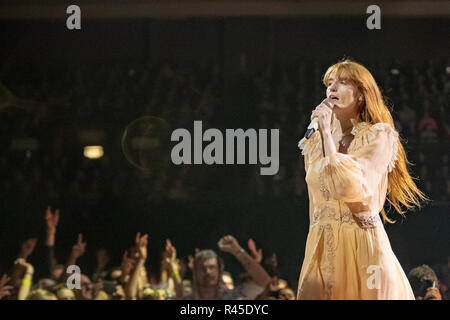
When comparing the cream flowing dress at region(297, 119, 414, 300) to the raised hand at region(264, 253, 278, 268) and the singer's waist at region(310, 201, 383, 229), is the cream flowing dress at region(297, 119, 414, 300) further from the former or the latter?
the raised hand at region(264, 253, 278, 268)

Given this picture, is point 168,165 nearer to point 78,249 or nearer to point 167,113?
point 167,113

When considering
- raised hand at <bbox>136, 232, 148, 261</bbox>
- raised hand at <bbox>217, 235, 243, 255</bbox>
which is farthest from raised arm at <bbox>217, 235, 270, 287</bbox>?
raised hand at <bbox>136, 232, 148, 261</bbox>

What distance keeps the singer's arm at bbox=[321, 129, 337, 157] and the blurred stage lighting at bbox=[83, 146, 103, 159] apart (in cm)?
131

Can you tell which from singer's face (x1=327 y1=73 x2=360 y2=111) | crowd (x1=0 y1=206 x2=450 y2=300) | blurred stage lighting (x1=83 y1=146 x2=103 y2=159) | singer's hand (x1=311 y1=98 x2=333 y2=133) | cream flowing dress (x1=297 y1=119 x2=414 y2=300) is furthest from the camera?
blurred stage lighting (x1=83 y1=146 x2=103 y2=159)

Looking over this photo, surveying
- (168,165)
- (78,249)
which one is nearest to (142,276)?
(78,249)

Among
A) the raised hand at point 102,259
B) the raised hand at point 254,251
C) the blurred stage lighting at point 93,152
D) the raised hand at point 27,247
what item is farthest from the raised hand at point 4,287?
the raised hand at point 254,251

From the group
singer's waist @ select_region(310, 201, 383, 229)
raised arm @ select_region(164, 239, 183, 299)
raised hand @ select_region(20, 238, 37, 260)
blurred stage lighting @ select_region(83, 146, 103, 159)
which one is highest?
blurred stage lighting @ select_region(83, 146, 103, 159)

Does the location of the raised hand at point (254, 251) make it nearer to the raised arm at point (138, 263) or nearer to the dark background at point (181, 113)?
the dark background at point (181, 113)

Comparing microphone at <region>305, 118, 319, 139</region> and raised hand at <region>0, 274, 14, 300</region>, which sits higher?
microphone at <region>305, 118, 319, 139</region>

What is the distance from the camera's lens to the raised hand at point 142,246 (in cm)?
364

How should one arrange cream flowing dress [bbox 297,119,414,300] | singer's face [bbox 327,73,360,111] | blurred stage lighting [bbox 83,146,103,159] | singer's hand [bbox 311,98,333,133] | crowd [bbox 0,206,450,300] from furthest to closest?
blurred stage lighting [bbox 83,146,103,159] → crowd [bbox 0,206,450,300] → singer's face [bbox 327,73,360,111] → singer's hand [bbox 311,98,333,133] → cream flowing dress [bbox 297,119,414,300]

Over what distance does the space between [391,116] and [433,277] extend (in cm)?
87

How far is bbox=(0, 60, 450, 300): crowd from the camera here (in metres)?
3.61

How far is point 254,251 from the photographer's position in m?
3.63
